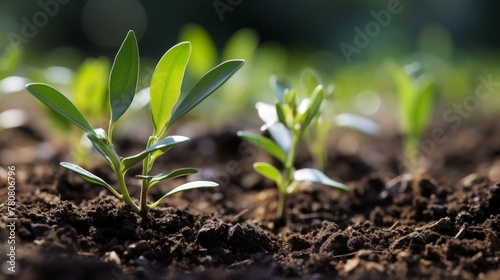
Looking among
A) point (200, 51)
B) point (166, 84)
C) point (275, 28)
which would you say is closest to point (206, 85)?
point (166, 84)

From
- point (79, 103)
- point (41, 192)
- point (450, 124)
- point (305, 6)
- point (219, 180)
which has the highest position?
point (305, 6)

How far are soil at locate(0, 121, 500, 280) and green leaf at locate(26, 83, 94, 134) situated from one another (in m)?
0.25

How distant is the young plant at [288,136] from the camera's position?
6.19 ft

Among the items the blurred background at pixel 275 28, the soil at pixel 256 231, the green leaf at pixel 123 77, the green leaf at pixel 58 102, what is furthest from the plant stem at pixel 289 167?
the blurred background at pixel 275 28

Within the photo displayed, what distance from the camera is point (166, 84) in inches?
66.5

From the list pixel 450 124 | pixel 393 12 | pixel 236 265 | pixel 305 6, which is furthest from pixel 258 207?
pixel 305 6

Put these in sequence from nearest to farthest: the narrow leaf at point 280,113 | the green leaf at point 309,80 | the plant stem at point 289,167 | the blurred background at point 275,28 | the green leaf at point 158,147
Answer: the green leaf at point 158,147, the narrow leaf at point 280,113, the plant stem at point 289,167, the green leaf at point 309,80, the blurred background at point 275,28

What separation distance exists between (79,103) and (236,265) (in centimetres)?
147

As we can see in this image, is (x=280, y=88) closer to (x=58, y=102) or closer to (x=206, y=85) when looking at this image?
(x=206, y=85)

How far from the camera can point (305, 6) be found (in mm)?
9320

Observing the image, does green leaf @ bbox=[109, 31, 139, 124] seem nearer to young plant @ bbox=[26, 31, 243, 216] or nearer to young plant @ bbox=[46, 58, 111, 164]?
young plant @ bbox=[26, 31, 243, 216]

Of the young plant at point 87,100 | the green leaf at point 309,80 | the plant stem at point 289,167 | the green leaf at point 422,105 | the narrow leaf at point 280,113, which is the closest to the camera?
the narrow leaf at point 280,113

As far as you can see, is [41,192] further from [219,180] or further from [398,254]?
[398,254]

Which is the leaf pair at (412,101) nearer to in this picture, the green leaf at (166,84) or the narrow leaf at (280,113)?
the narrow leaf at (280,113)
